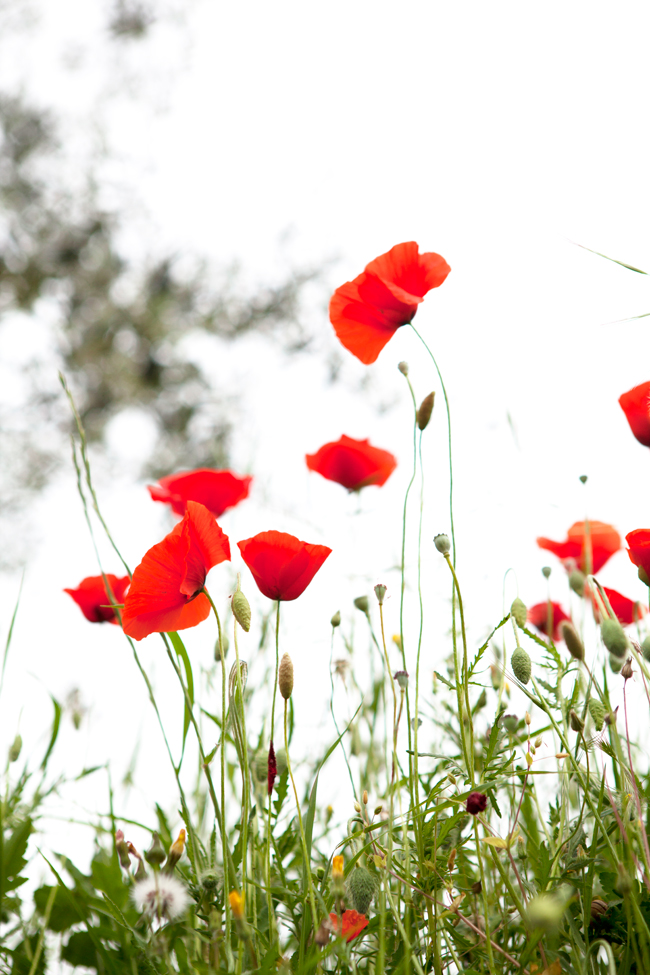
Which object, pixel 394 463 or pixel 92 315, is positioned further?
pixel 92 315

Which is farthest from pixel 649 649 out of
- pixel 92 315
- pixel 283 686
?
pixel 92 315

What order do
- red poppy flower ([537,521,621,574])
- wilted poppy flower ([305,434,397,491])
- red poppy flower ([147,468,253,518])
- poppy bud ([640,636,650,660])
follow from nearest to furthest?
poppy bud ([640,636,650,660]), red poppy flower ([537,521,621,574]), red poppy flower ([147,468,253,518]), wilted poppy flower ([305,434,397,491])

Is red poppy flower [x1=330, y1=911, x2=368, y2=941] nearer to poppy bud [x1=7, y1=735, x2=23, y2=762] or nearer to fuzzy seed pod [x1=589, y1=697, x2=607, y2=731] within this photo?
fuzzy seed pod [x1=589, y1=697, x2=607, y2=731]

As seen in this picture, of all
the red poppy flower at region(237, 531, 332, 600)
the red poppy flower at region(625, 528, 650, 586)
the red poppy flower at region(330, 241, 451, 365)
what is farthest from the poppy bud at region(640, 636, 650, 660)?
the red poppy flower at region(330, 241, 451, 365)

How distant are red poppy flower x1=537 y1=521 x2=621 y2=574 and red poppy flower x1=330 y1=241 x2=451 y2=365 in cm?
34

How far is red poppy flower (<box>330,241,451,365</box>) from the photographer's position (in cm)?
83

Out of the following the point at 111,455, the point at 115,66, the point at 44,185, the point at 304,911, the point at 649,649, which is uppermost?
the point at 115,66

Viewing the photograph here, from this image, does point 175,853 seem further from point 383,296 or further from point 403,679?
point 383,296

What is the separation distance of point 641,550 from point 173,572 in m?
0.41

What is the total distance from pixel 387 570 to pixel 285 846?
0.56m

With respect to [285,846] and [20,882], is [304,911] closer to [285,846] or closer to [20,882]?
[285,846]

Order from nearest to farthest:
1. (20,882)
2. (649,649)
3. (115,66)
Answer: (649,649) < (20,882) < (115,66)

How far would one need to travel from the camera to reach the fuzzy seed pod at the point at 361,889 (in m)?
0.62

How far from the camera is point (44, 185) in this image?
5.51 metres
